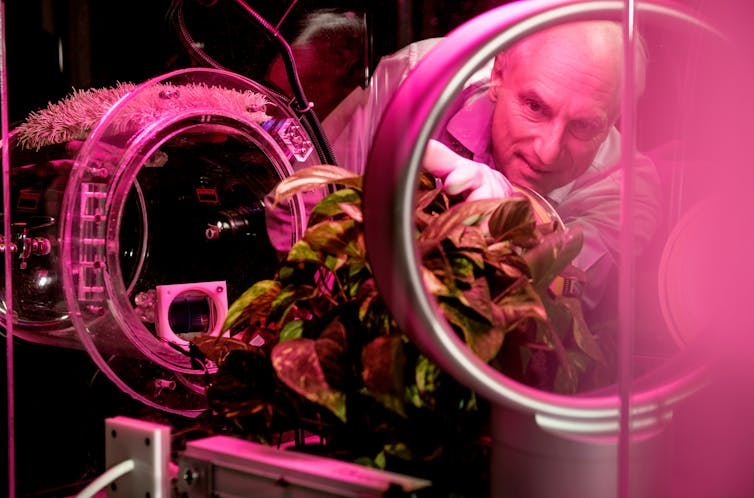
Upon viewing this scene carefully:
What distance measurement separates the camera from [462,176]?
2.27ft

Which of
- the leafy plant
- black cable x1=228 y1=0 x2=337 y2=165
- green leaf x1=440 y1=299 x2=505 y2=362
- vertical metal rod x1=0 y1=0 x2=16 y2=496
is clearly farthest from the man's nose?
vertical metal rod x1=0 y1=0 x2=16 y2=496

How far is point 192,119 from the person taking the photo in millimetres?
966

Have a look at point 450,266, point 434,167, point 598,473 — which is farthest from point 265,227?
point 598,473

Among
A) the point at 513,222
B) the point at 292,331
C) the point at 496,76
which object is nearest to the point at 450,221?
the point at 513,222

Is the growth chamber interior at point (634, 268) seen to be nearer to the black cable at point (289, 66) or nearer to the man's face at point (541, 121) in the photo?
the man's face at point (541, 121)

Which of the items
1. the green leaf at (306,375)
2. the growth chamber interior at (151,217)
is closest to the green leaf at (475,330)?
the green leaf at (306,375)

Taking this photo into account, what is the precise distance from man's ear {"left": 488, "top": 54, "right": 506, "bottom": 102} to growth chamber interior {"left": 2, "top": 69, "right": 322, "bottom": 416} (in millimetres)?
248

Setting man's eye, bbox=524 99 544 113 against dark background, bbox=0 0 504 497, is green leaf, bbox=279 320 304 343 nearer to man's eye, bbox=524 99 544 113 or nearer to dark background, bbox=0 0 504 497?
dark background, bbox=0 0 504 497

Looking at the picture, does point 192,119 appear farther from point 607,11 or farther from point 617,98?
point 607,11

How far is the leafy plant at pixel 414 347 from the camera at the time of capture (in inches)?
22.1

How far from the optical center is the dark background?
2.46 ft

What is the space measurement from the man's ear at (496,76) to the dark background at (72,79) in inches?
7.7

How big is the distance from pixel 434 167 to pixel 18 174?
470 millimetres

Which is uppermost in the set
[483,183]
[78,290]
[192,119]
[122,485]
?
[192,119]
